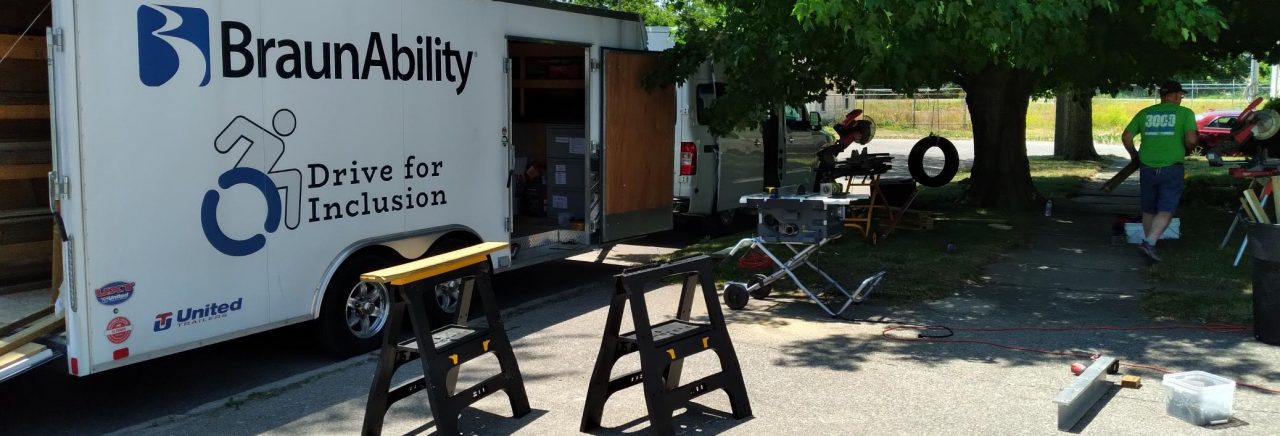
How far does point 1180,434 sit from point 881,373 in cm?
170

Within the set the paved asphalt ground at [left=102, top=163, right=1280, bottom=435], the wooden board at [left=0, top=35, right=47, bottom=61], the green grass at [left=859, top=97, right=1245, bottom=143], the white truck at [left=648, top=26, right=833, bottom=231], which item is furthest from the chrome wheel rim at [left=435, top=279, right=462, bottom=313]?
the green grass at [left=859, top=97, right=1245, bottom=143]

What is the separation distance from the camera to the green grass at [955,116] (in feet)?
128

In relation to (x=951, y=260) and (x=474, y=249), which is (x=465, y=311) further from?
(x=951, y=260)

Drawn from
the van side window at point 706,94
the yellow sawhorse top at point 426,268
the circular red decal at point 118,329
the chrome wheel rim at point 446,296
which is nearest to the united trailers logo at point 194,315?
the circular red decal at point 118,329

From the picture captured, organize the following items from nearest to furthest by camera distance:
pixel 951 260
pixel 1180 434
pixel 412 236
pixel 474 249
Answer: pixel 1180 434
pixel 474 249
pixel 412 236
pixel 951 260

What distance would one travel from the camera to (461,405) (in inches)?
214

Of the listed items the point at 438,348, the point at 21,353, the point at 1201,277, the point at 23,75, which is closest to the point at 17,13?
the point at 23,75

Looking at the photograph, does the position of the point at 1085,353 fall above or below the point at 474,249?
below

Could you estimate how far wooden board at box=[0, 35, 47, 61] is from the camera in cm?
616

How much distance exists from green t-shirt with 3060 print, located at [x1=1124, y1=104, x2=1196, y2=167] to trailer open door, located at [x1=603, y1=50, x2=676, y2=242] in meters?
4.19

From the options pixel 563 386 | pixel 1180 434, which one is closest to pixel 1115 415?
pixel 1180 434

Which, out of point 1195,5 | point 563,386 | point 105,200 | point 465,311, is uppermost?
point 1195,5

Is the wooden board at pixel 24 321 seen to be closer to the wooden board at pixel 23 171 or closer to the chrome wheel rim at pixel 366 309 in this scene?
Answer: the wooden board at pixel 23 171

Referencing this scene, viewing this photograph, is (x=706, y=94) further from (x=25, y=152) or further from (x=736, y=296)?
(x=25, y=152)
